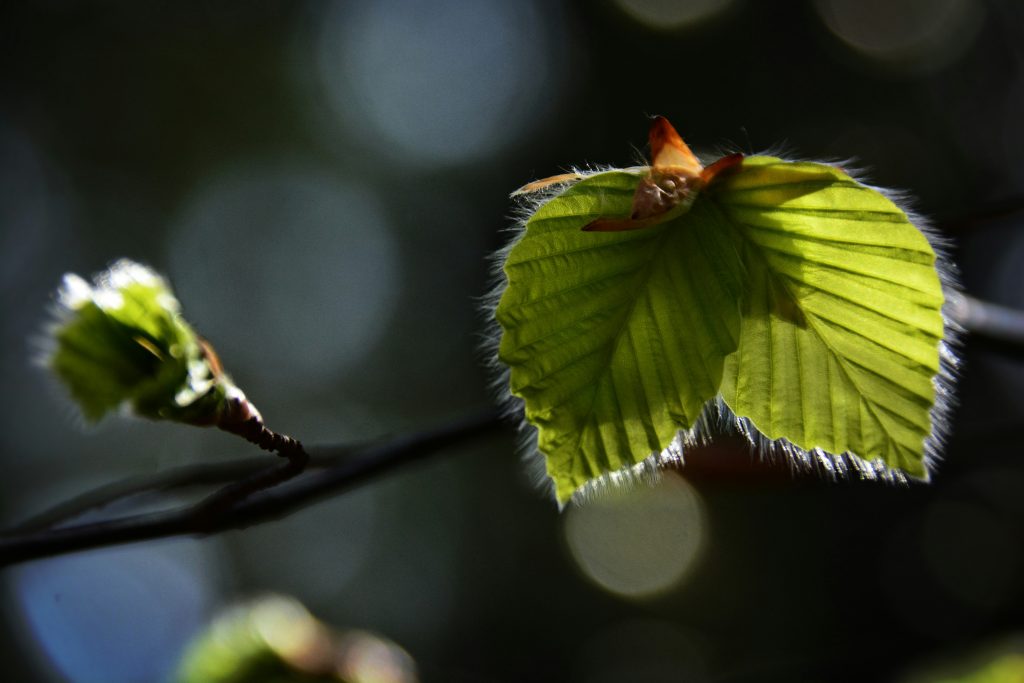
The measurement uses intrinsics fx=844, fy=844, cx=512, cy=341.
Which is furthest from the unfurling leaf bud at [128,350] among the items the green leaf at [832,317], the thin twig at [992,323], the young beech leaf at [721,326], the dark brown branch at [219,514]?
the thin twig at [992,323]

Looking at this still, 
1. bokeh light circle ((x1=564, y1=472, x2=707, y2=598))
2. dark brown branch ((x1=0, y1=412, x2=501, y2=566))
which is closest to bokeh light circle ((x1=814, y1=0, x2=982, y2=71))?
bokeh light circle ((x1=564, y1=472, x2=707, y2=598))

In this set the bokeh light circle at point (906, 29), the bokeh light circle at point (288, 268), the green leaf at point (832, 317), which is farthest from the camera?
the bokeh light circle at point (288, 268)

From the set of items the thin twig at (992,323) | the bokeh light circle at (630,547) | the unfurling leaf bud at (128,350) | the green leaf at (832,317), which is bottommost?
the bokeh light circle at (630,547)

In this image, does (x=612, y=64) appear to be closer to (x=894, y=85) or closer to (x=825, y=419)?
(x=894, y=85)

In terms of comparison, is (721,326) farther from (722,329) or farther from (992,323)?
(992,323)

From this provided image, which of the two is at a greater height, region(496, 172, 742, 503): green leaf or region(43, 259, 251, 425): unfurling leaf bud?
region(43, 259, 251, 425): unfurling leaf bud

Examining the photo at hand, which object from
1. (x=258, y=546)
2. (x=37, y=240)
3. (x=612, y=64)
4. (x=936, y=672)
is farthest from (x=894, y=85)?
(x=37, y=240)

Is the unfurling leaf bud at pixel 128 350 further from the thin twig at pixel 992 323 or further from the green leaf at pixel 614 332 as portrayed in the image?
the thin twig at pixel 992 323

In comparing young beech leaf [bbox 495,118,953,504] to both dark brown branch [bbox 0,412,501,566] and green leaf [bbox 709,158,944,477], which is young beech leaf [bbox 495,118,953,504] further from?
dark brown branch [bbox 0,412,501,566]
